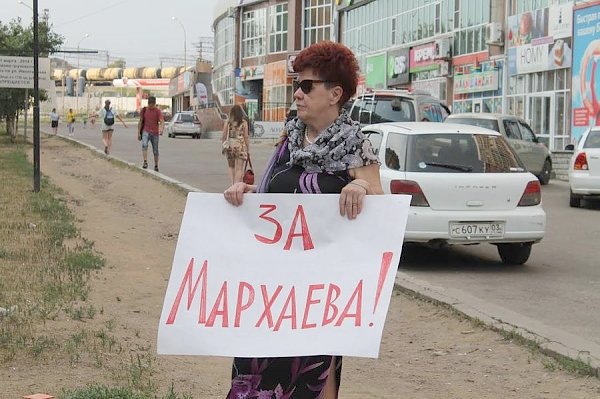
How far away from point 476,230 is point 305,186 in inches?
263

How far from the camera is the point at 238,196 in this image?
3.77 meters

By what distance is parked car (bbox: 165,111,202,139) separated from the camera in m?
57.0

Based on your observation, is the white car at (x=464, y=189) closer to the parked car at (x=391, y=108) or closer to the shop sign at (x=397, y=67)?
the parked car at (x=391, y=108)

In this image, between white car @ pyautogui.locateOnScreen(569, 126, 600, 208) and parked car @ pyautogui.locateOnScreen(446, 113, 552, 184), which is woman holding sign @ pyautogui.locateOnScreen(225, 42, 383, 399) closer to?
white car @ pyautogui.locateOnScreen(569, 126, 600, 208)

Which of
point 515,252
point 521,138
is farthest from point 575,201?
point 515,252

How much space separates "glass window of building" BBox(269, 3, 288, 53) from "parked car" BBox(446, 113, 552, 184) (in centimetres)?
4793

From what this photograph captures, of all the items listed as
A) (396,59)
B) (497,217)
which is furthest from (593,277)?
(396,59)

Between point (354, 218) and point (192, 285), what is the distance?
0.65 m

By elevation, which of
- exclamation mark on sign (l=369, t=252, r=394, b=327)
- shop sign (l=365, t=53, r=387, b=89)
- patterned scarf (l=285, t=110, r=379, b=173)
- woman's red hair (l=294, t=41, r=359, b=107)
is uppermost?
shop sign (l=365, t=53, r=387, b=89)

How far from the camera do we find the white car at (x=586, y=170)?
18.0 metres

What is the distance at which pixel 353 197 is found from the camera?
3.60 m

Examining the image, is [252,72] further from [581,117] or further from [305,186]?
[305,186]

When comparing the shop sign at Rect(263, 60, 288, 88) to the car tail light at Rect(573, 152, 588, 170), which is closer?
the car tail light at Rect(573, 152, 588, 170)

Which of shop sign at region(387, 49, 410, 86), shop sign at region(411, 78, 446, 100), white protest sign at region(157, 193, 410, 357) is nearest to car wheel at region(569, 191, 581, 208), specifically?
white protest sign at region(157, 193, 410, 357)
